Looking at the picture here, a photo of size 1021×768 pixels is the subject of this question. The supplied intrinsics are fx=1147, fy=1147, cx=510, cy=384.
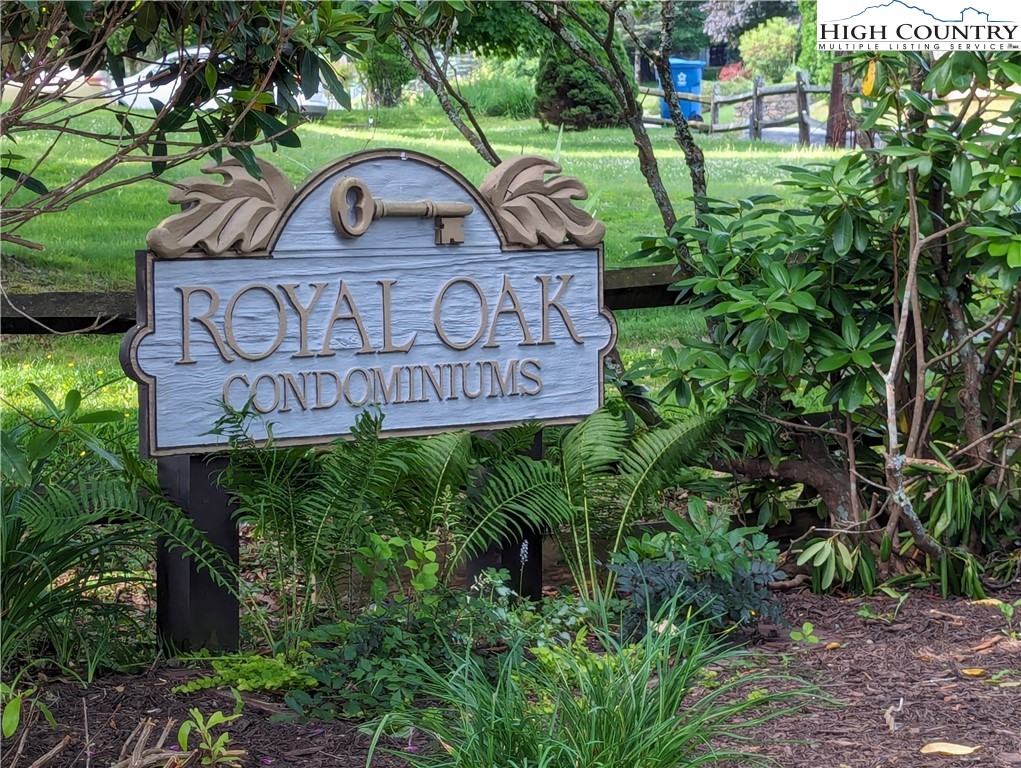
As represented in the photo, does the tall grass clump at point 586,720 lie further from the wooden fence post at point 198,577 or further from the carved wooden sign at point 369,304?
the carved wooden sign at point 369,304

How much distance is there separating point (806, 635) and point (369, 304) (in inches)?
66.3

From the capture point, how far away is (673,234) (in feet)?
14.6

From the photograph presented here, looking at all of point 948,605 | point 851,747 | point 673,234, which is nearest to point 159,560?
point 851,747

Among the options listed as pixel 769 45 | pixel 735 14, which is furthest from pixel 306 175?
pixel 769 45

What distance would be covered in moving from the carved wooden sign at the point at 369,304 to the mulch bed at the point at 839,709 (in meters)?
0.72

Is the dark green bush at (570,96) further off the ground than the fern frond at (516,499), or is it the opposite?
the dark green bush at (570,96)

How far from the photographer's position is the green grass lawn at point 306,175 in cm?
693

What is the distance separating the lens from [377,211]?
3492 mm

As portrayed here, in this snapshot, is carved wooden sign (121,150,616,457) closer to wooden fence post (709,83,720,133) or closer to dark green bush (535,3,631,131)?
dark green bush (535,3,631,131)

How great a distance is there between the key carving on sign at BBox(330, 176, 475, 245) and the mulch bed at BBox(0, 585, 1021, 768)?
138 centimetres

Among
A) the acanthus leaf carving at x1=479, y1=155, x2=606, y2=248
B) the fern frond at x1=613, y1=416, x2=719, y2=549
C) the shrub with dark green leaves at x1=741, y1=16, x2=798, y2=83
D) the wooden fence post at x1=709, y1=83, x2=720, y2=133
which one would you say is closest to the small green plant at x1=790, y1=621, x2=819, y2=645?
the fern frond at x1=613, y1=416, x2=719, y2=549

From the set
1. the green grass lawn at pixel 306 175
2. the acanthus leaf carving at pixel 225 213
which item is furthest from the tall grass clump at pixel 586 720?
the green grass lawn at pixel 306 175

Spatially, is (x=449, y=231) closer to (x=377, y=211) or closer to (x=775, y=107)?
(x=377, y=211)

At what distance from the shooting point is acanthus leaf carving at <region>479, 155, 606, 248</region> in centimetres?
375
